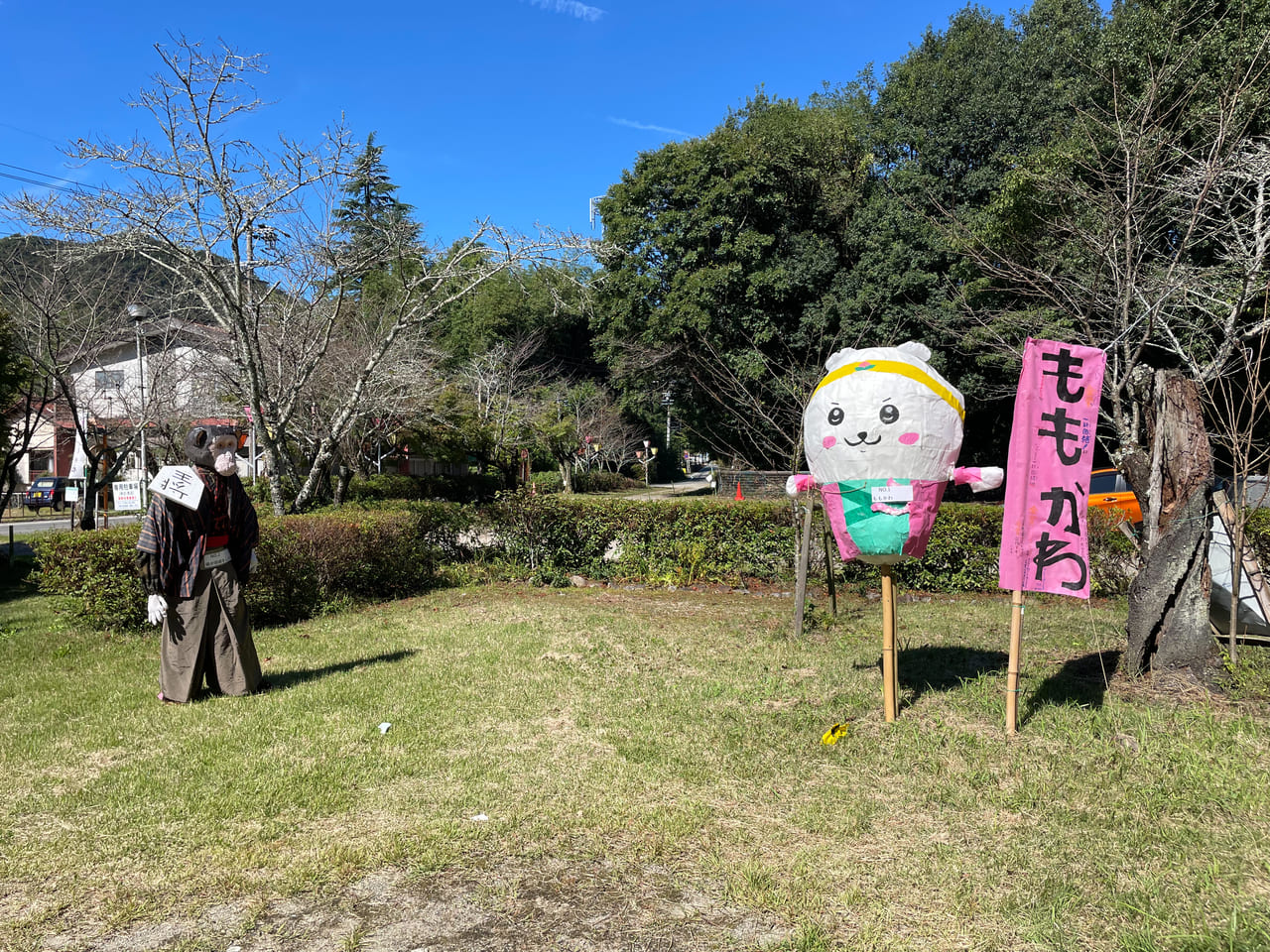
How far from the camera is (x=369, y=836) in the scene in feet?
11.6

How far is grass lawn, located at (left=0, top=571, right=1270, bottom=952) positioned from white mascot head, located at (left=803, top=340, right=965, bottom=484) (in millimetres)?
1540

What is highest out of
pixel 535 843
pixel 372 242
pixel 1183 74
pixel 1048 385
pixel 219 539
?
pixel 1183 74

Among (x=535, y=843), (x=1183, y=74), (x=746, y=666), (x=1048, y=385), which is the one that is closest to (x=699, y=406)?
(x=1183, y=74)

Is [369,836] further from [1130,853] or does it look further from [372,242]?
[372,242]

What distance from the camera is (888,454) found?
15.0ft

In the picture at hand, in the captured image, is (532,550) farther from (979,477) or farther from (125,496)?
(979,477)

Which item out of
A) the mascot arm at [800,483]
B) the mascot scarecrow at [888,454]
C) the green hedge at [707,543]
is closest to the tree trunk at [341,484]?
the green hedge at [707,543]

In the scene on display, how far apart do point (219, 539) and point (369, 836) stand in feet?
9.34

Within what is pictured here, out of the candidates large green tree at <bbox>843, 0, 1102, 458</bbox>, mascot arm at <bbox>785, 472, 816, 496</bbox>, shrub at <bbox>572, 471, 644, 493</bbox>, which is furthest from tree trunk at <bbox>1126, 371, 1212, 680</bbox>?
shrub at <bbox>572, 471, 644, 493</bbox>

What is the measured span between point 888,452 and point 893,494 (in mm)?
236

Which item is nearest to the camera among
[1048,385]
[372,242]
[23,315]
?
[1048,385]

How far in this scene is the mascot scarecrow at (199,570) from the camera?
527 cm

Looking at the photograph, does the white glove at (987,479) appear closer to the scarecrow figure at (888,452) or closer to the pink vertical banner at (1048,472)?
the scarecrow figure at (888,452)

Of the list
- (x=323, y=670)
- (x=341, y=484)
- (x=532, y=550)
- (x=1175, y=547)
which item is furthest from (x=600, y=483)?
(x=1175, y=547)
